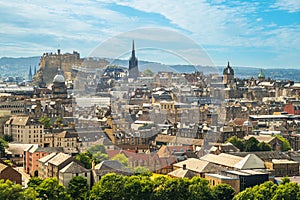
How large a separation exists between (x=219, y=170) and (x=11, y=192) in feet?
24.0

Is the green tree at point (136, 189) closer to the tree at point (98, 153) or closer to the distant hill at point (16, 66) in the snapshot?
the tree at point (98, 153)

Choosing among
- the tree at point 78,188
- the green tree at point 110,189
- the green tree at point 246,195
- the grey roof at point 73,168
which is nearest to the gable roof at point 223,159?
the green tree at point 246,195

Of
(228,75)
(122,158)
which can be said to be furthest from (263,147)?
(228,75)

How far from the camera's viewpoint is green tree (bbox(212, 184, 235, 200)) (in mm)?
16098

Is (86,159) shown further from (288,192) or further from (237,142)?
(237,142)

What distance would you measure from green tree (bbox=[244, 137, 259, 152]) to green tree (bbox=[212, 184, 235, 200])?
843 centimetres

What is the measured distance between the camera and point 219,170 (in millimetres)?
18750

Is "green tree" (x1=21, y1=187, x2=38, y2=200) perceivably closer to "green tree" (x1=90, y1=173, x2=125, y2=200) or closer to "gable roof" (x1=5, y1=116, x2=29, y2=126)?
"green tree" (x1=90, y1=173, x2=125, y2=200)

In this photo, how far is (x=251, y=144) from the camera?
82.1 feet

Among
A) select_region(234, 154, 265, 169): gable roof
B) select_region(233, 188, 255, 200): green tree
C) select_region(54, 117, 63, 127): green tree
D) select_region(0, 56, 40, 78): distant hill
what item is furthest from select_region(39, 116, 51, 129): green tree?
select_region(0, 56, 40, 78): distant hill

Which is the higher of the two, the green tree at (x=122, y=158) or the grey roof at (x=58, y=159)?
the green tree at (x=122, y=158)

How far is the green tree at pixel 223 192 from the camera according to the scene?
1610 centimetres

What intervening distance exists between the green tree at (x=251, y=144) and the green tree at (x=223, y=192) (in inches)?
332

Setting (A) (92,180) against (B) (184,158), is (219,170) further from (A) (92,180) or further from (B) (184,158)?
(A) (92,180)
